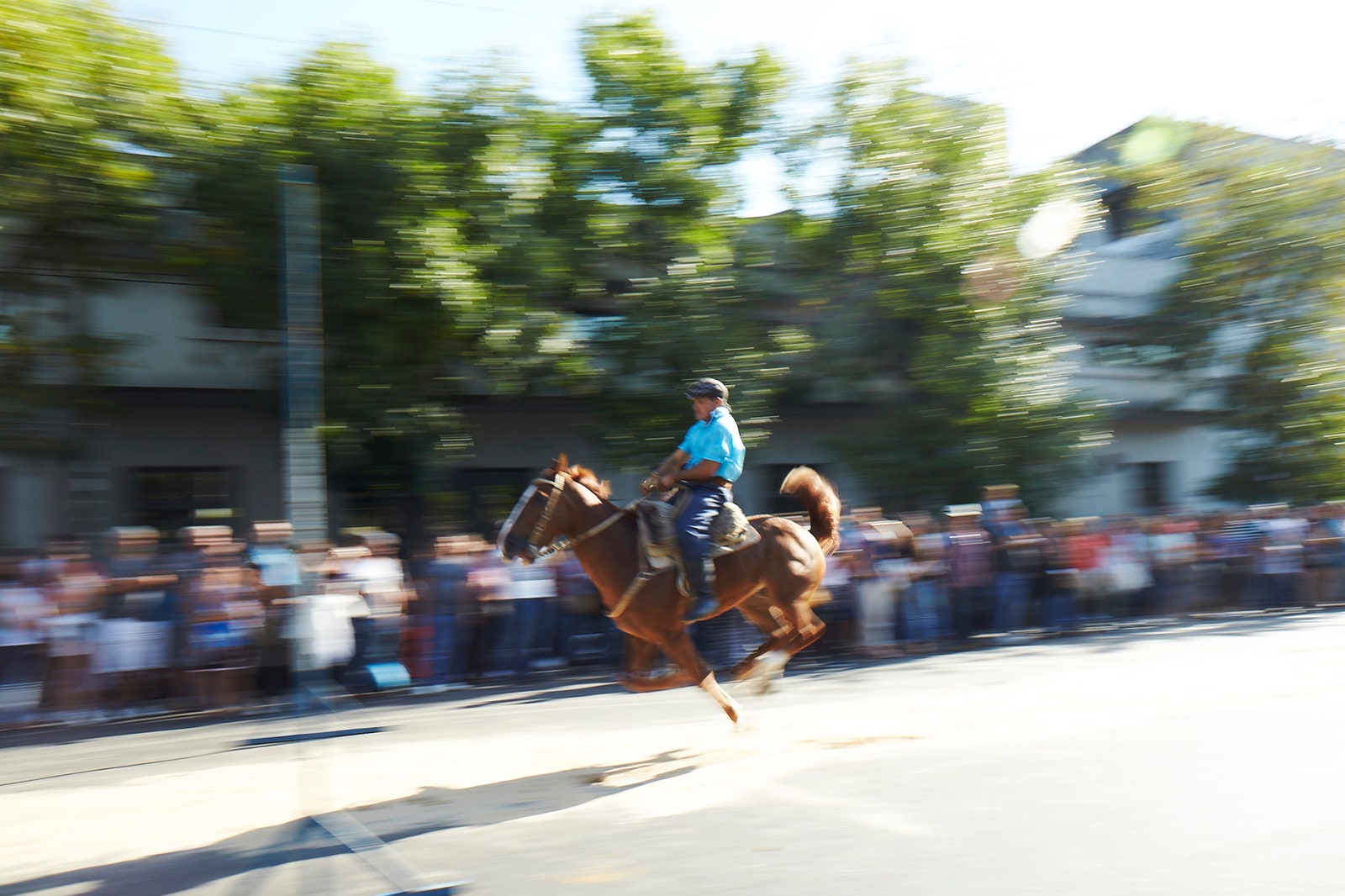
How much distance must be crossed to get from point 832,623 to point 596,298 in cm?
573

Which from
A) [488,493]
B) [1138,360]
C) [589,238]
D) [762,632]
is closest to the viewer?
[762,632]

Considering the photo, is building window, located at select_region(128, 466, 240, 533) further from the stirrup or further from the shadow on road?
the shadow on road

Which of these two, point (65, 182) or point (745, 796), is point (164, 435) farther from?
point (745, 796)

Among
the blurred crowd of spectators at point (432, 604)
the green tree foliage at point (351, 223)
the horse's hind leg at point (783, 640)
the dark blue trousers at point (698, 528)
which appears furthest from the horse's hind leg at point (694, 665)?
the green tree foliage at point (351, 223)

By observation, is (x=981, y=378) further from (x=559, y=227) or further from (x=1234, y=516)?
(x=559, y=227)

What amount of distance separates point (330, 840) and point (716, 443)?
12.8 ft

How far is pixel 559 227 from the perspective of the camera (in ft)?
50.5

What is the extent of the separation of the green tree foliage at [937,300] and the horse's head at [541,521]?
1058cm

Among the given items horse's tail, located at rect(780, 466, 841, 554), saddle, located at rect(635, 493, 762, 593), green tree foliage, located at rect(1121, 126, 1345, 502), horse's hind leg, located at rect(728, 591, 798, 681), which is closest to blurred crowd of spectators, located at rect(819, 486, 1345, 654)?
green tree foliage, located at rect(1121, 126, 1345, 502)

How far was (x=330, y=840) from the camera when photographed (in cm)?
601

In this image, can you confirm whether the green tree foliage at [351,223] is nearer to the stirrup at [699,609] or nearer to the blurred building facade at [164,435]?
the blurred building facade at [164,435]

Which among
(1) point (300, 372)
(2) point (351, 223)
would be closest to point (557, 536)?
(1) point (300, 372)

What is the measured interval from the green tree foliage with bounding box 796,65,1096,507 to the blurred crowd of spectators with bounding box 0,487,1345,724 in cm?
162

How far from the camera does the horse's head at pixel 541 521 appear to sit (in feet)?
27.0
